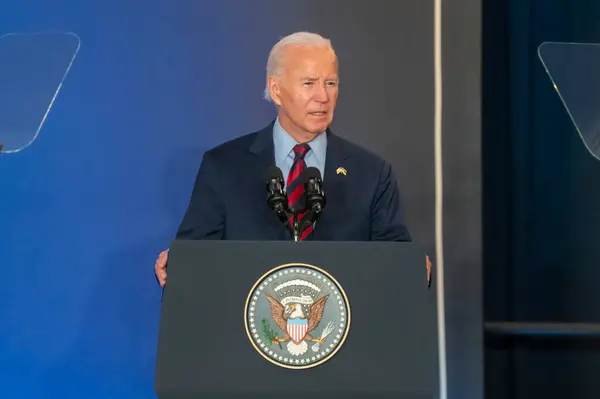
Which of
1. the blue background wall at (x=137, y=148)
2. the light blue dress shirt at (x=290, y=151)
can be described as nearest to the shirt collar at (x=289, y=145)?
the light blue dress shirt at (x=290, y=151)

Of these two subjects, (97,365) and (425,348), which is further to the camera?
(97,365)

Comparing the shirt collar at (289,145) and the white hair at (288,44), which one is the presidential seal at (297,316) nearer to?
the shirt collar at (289,145)

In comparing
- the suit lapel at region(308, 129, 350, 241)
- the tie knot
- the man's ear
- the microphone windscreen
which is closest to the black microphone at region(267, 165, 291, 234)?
the microphone windscreen

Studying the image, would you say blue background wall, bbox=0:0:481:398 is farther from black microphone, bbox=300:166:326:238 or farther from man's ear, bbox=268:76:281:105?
black microphone, bbox=300:166:326:238

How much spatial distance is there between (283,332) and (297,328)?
30 millimetres

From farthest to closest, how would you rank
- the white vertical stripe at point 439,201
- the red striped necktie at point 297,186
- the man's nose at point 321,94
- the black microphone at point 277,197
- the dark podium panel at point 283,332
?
the white vertical stripe at point 439,201
the man's nose at point 321,94
the red striped necktie at point 297,186
the black microphone at point 277,197
the dark podium panel at point 283,332

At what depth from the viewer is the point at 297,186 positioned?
5.94 ft

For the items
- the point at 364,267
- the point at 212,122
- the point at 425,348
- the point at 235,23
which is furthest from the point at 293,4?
the point at 425,348

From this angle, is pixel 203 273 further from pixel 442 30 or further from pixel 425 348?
pixel 442 30

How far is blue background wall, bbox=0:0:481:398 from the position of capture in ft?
7.52

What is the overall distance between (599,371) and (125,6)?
7.03 ft

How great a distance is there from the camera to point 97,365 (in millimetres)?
2285

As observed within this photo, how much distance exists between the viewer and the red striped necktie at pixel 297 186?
1.78 m

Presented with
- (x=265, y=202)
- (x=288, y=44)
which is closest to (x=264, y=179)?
(x=265, y=202)
